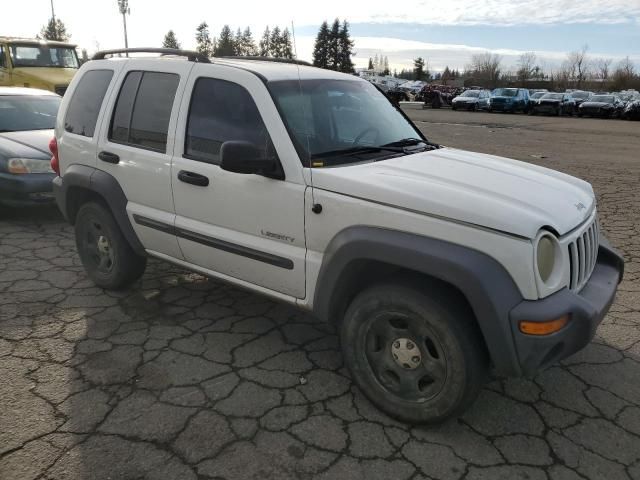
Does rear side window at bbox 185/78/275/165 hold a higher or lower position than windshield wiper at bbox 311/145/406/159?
higher

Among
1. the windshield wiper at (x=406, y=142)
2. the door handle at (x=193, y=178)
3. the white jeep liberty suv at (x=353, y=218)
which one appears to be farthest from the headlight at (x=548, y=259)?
the door handle at (x=193, y=178)

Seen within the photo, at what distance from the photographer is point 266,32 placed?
98.1 m

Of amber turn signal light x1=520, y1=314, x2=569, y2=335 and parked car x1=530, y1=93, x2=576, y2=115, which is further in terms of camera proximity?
parked car x1=530, y1=93, x2=576, y2=115

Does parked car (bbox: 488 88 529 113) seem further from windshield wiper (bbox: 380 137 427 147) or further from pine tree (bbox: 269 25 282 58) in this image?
pine tree (bbox: 269 25 282 58)

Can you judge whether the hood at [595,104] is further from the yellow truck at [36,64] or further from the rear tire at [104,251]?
the rear tire at [104,251]

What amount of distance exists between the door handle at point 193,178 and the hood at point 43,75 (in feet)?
35.9

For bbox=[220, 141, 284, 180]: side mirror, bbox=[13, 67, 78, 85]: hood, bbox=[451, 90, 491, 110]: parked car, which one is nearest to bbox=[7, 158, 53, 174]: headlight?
bbox=[220, 141, 284, 180]: side mirror

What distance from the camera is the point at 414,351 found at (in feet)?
9.00

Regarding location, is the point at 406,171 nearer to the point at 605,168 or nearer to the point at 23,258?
the point at 23,258

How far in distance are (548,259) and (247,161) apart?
61.6 inches

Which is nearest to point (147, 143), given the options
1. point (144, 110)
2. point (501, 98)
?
point (144, 110)

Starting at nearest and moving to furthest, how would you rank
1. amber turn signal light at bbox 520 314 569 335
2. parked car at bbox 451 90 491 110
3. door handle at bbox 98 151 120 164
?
→ amber turn signal light at bbox 520 314 569 335 < door handle at bbox 98 151 120 164 < parked car at bbox 451 90 491 110

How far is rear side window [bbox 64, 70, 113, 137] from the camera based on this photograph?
418 centimetres

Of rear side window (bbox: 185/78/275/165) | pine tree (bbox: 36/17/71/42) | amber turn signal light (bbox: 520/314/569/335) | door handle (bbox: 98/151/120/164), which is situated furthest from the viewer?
pine tree (bbox: 36/17/71/42)
